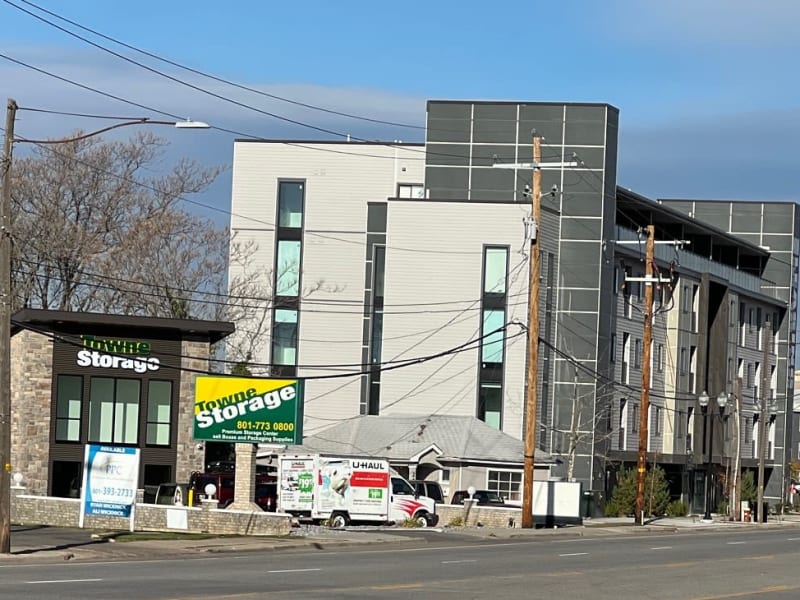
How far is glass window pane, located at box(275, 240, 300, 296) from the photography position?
76000mm

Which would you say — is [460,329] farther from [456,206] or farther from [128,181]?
[128,181]

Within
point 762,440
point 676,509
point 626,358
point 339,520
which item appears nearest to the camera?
point 339,520

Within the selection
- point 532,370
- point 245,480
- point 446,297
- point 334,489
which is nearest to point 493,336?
point 446,297

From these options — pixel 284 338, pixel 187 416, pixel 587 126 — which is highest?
pixel 587 126

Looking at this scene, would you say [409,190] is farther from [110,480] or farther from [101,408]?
[110,480]

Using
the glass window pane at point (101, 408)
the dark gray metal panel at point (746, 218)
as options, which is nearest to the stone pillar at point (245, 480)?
the glass window pane at point (101, 408)

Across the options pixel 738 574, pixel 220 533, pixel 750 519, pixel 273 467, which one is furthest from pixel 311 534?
pixel 750 519

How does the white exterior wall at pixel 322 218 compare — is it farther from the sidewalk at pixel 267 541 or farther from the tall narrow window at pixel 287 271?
the sidewalk at pixel 267 541

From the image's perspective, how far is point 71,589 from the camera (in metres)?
19.2

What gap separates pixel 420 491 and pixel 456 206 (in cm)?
2467

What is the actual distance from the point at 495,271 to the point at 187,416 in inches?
998

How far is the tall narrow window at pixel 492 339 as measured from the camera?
68875 millimetres

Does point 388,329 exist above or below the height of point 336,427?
above

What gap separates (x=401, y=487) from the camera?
45.7m
